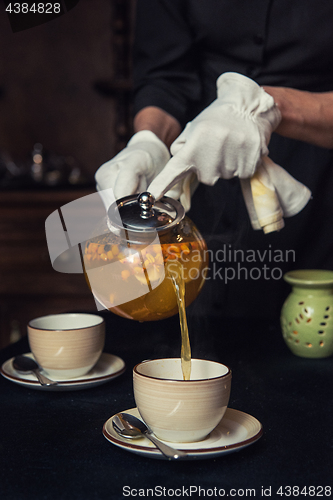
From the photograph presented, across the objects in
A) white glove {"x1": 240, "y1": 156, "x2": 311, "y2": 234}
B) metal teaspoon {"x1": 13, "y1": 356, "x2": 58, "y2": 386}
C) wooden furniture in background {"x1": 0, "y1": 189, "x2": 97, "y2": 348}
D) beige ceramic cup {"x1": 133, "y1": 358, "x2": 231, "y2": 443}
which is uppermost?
white glove {"x1": 240, "y1": 156, "x2": 311, "y2": 234}

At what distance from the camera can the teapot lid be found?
0.63 metres

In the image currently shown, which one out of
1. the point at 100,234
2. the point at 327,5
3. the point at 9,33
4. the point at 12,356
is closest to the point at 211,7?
the point at 327,5

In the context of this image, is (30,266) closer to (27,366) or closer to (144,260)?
(27,366)

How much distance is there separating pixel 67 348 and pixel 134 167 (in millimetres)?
307

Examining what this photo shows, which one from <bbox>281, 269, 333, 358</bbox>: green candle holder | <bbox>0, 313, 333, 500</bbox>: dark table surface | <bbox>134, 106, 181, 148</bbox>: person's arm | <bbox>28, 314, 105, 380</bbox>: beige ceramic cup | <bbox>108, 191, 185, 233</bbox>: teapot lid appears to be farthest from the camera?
<bbox>134, 106, 181, 148</bbox>: person's arm

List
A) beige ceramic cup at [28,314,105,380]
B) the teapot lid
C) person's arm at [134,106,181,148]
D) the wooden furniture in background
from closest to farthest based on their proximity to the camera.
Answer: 1. the teapot lid
2. beige ceramic cup at [28,314,105,380]
3. person's arm at [134,106,181,148]
4. the wooden furniture in background

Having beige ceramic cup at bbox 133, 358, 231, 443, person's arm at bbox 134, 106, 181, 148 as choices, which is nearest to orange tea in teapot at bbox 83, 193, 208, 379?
beige ceramic cup at bbox 133, 358, 231, 443

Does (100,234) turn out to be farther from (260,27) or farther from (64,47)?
(64,47)

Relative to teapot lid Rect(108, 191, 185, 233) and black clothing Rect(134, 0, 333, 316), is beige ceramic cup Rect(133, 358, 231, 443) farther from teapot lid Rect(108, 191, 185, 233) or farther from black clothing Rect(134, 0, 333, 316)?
black clothing Rect(134, 0, 333, 316)

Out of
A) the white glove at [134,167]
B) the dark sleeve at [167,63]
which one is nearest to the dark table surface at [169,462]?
the white glove at [134,167]

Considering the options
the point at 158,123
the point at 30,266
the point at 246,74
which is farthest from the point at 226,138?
the point at 30,266

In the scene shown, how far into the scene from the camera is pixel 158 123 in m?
1.10

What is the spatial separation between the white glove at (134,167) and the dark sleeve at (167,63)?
254mm

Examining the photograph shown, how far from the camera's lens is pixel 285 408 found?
25.8 inches
